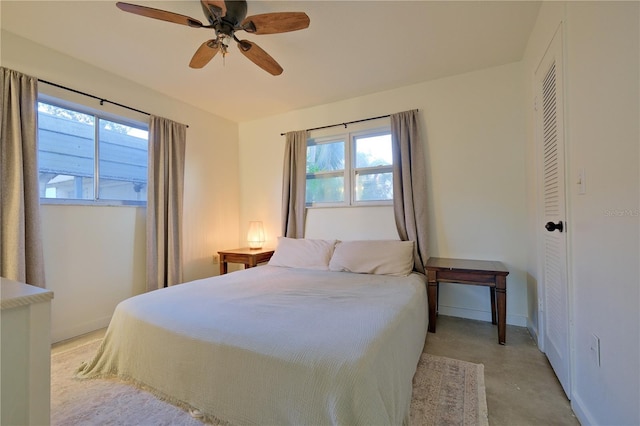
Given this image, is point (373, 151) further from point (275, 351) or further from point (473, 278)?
point (275, 351)

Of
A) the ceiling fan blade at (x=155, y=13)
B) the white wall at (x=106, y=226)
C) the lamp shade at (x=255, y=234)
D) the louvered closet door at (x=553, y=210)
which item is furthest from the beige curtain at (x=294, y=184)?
the louvered closet door at (x=553, y=210)

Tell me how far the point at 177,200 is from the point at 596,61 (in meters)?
3.51

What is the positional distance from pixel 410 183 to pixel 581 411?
200 cm

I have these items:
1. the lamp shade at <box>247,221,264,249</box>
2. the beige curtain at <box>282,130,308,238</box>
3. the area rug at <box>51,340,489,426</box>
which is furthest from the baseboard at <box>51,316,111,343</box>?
the beige curtain at <box>282,130,308,238</box>

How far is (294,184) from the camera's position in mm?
3508

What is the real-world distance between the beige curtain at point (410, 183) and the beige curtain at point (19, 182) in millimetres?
3187

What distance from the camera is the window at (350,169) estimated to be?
3.12 meters

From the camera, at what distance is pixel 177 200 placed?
3.07 m

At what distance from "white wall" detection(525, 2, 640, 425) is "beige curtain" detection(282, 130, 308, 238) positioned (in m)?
2.56

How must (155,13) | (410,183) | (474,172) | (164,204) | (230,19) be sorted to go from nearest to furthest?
(155,13) < (230,19) < (474,172) < (410,183) < (164,204)

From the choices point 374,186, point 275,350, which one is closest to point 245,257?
point 374,186

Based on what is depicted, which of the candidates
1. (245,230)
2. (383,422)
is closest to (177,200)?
(245,230)

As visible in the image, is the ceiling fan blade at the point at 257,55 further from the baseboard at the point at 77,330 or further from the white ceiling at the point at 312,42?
the baseboard at the point at 77,330

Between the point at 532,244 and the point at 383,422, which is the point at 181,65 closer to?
the point at 383,422
